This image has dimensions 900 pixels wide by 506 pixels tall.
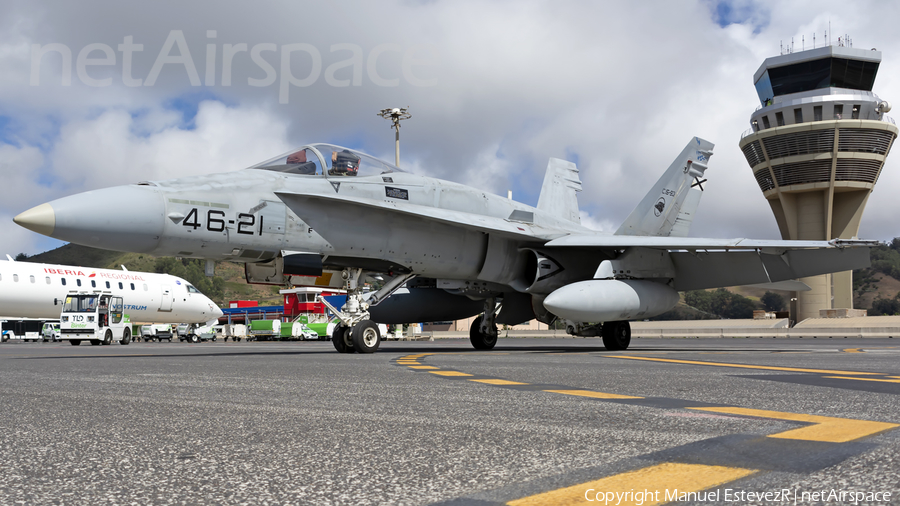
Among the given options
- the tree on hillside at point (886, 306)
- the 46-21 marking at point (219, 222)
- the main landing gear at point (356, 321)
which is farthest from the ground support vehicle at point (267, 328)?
the tree on hillside at point (886, 306)

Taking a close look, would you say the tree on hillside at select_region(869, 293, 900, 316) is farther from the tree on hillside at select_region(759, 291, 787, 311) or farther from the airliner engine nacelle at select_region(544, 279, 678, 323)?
the airliner engine nacelle at select_region(544, 279, 678, 323)

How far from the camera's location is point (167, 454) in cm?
248

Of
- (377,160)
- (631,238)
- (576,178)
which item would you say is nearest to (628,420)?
(377,160)

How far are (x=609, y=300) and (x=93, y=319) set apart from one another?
20211 millimetres

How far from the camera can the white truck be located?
23828 millimetres

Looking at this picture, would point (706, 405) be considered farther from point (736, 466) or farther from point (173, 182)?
point (173, 182)

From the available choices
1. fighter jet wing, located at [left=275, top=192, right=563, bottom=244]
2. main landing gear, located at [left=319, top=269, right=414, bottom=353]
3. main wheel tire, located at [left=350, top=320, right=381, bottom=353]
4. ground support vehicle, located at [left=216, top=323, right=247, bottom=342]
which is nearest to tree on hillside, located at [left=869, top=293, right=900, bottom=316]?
ground support vehicle, located at [left=216, top=323, right=247, bottom=342]

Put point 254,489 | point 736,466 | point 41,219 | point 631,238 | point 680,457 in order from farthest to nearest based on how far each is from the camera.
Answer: point 631,238
point 41,219
point 680,457
point 736,466
point 254,489

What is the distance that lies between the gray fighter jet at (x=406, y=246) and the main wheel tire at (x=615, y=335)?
1.1 inches

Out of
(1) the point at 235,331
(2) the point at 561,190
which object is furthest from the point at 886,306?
(2) the point at 561,190

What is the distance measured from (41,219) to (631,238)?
34.0 ft

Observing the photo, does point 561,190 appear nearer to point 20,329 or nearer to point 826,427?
point 826,427

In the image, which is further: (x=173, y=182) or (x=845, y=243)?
(x=845, y=243)
